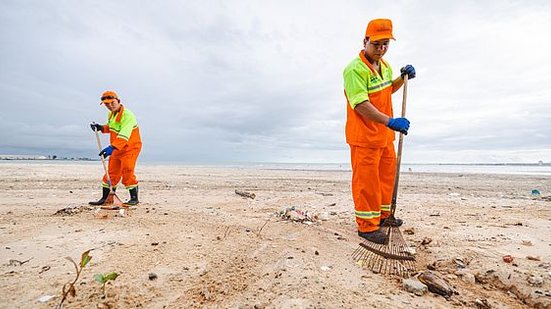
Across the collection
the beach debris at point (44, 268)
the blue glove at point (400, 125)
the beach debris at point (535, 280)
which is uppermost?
the blue glove at point (400, 125)

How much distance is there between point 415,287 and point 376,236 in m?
1.01

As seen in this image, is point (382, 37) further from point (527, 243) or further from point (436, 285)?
point (527, 243)

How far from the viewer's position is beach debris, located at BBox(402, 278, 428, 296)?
1.94m

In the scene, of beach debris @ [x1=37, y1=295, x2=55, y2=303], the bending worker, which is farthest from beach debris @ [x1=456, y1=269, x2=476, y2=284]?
the bending worker

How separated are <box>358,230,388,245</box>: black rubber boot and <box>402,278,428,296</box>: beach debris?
0.83m

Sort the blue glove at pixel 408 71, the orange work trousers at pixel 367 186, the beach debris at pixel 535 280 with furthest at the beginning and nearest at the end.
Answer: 1. the blue glove at pixel 408 71
2. the orange work trousers at pixel 367 186
3. the beach debris at pixel 535 280

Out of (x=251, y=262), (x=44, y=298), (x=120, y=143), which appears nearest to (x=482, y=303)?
(x=251, y=262)

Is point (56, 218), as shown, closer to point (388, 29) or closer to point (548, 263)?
point (388, 29)

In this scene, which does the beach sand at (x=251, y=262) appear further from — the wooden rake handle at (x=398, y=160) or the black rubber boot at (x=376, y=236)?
the wooden rake handle at (x=398, y=160)

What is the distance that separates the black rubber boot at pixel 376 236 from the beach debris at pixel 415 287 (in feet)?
2.72

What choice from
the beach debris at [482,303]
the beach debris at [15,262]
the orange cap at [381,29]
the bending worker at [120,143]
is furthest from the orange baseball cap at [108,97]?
the beach debris at [482,303]

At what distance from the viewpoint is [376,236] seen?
9.70ft

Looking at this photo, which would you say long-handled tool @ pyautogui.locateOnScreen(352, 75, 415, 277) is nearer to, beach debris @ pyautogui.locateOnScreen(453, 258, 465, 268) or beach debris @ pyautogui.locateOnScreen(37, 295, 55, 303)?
beach debris @ pyautogui.locateOnScreen(453, 258, 465, 268)

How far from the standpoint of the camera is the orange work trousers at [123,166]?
523 cm
